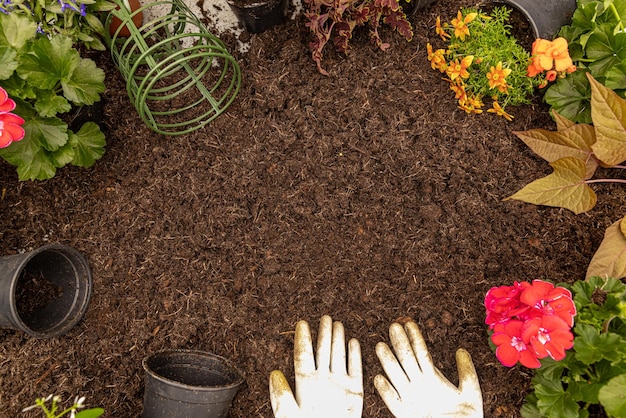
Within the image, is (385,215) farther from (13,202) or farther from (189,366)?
(13,202)

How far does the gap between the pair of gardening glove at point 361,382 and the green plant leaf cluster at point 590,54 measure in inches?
38.6

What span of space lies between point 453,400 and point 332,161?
3.12 feet

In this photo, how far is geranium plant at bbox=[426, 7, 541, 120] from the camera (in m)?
1.93

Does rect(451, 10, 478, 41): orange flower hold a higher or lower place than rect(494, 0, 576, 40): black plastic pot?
higher

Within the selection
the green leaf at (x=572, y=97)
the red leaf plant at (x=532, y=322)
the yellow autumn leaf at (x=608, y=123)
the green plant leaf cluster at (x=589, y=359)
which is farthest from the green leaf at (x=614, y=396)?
the green leaf at (x=572, y=97)

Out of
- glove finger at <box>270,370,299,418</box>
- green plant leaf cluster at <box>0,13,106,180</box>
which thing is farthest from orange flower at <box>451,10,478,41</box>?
glove finger at <box>270,370,299,418</box>

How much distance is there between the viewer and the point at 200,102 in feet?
6.84

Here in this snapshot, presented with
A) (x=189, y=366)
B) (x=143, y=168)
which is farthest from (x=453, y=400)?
(x=143, y=168)

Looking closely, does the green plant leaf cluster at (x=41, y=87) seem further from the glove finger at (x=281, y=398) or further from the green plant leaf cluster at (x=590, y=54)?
the green plant leaf cluster at (x=590, y=54)

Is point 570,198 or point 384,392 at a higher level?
point 570,198

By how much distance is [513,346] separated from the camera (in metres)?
1.55

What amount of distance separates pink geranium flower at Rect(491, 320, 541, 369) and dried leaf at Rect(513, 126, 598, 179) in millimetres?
657

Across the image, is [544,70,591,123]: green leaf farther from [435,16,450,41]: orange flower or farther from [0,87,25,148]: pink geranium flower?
[0,87,25,148]: pink geranium flower

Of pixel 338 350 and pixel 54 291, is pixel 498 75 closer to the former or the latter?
pixel 338 350
